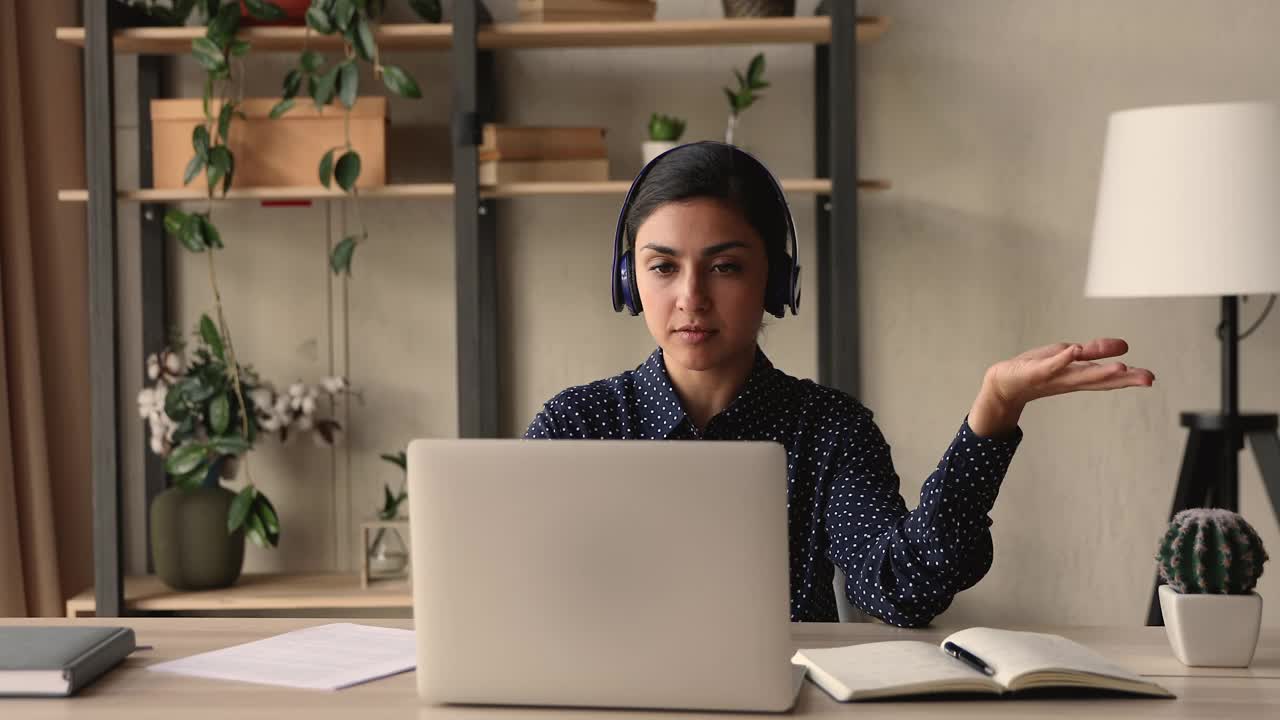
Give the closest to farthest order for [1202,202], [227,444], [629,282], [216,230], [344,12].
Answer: [629,282]
[1202,202]
[344,12]
[227,444]
[216,230]

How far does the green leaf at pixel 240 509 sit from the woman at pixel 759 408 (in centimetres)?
117

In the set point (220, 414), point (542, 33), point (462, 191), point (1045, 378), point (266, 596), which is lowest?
point (266, 596)

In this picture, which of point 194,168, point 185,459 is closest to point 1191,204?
point 194,168

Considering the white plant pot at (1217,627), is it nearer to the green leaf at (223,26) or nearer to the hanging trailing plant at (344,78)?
the hanging trailing plant at (344,78)

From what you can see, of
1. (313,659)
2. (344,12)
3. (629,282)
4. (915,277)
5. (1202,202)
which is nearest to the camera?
(313,659)

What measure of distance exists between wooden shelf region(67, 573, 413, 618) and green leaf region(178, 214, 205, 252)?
0.74m

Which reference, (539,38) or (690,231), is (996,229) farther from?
(690,231)

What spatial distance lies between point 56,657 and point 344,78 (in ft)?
5.38

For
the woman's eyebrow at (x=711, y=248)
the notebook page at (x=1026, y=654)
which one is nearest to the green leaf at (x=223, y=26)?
the woman's eyebrow at (x=711, y=248)

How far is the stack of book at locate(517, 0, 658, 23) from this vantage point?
246cm

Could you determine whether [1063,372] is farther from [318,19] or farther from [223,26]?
[223,26]

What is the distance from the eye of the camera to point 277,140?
8.16ft

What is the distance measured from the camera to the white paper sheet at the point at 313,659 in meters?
1.03

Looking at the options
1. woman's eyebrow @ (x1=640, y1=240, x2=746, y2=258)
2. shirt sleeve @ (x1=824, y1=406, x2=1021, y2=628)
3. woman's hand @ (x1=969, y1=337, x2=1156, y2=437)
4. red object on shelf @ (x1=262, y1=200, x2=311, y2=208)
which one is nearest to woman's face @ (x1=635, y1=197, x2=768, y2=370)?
woman's eyebrow @ (x1=640, y1=240, x2=746, y2=258)
